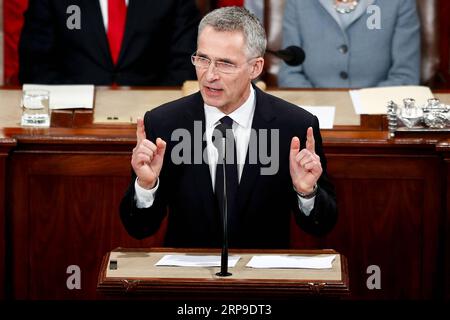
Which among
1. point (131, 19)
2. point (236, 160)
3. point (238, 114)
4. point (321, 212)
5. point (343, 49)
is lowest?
point (321, 212)

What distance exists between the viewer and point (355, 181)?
3119 mm

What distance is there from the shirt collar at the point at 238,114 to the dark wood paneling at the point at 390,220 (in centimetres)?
61

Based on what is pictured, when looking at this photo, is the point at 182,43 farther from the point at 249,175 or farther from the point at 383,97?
the point at 249,175

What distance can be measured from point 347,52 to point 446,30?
45 centimetres

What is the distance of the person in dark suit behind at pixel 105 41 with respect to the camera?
12.8 feet

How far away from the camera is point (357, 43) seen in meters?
3.95

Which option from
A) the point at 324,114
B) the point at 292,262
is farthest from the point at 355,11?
the point at 292,262

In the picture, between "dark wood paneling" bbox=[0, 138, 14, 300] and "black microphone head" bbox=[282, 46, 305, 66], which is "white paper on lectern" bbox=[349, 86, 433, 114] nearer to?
"black microphone head" bbox=[282, 46, 305, 66]

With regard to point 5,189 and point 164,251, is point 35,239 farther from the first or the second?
point 164,251

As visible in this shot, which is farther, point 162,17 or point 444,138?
point 162,17

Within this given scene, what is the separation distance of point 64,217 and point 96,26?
40.4 inches

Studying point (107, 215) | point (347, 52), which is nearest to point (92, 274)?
point (107, 215)

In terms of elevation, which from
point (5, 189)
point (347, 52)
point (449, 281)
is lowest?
point (449, 281)

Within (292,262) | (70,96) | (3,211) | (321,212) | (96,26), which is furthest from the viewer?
(96,26)
